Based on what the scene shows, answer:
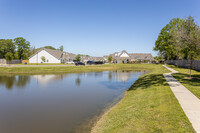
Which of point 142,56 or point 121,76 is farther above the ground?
point 142,56

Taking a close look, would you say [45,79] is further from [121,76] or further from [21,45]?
[21,45]

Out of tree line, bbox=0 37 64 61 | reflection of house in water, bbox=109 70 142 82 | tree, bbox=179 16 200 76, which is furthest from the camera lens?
tree line, bbox=0 37 64 61

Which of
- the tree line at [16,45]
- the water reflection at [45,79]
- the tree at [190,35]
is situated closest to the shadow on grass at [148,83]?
the tree at [190,35]

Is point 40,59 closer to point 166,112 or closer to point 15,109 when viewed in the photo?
point 15,109

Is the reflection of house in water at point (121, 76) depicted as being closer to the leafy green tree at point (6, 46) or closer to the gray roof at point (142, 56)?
the gray roof at point (142, 56)

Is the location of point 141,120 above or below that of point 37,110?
above

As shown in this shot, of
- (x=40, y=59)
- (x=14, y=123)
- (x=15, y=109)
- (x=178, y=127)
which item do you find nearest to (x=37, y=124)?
(x=14, y=123)

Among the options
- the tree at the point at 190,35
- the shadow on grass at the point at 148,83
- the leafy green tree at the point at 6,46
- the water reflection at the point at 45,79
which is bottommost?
the water reflection at the point at 45,79

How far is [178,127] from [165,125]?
478mm

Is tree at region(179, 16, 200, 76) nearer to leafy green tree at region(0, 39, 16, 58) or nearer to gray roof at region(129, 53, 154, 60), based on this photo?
gray roof at region(129, 53, 154, 60)

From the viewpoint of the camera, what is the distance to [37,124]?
24.6ft

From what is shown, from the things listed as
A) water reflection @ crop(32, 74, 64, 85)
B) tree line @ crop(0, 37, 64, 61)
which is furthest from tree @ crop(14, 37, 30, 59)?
water reflection @ crop(32, 74, 64, 85)

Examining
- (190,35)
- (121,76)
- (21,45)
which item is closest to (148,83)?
(190,35)

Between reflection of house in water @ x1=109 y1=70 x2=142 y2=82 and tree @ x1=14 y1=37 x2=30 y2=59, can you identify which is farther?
tree @ x1=14 y1=37 x2=30 y2=59
